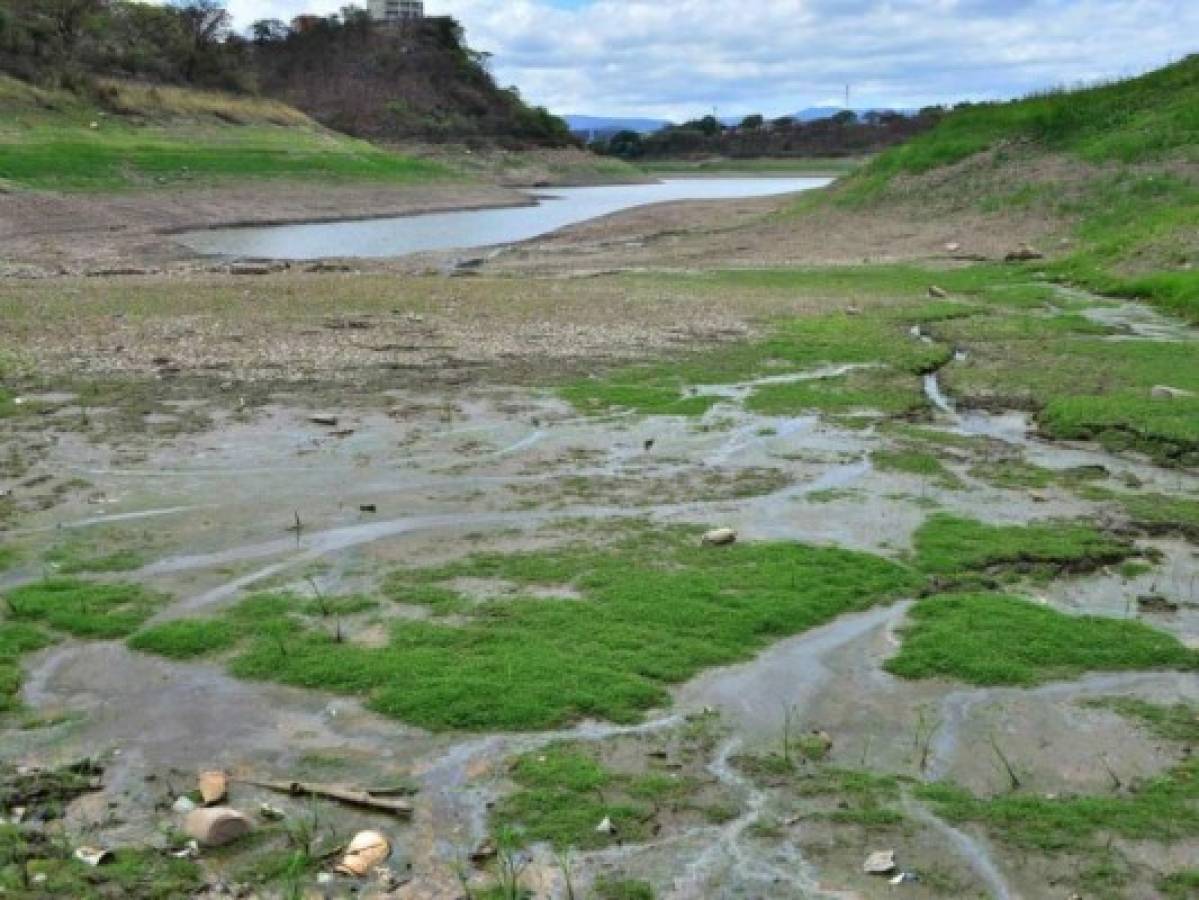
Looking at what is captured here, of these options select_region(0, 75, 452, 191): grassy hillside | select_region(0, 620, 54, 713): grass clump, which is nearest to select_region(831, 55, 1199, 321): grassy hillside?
select_region(0, 620, 54, 713): grass clump

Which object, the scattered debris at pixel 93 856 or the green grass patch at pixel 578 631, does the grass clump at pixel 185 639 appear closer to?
the green grass patch at pixel 578 631

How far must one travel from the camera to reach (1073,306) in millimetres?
28000

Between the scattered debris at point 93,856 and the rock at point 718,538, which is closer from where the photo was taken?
the scattered debris at point 93,856

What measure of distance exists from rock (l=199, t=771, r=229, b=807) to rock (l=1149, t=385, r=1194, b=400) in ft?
47.5

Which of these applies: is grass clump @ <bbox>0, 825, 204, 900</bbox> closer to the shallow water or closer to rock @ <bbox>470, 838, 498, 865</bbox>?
rock @ <bbox>470, 838, 498, 865</bbox>

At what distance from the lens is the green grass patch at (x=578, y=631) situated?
27.8 ft

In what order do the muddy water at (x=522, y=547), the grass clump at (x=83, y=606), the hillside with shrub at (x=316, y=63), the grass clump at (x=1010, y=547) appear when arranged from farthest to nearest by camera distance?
the hillside with shrub at (x=316, y=63) < the grass clump at (x=1010, y=547) < the grass clump at (x=83, y=606) < the muddy water at (x=522, y=547)

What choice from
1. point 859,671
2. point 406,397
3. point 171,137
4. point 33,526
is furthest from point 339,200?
point 859,671

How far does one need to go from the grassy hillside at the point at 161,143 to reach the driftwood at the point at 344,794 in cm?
4842

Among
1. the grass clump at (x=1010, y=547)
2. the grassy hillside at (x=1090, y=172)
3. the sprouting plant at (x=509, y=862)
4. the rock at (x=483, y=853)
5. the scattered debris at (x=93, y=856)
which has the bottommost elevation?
the rock at (x=483, y=853)

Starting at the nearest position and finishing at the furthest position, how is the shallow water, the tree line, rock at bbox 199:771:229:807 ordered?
1. rock at bbox 199:771:229:807
2. the shallow water
3. the tree line

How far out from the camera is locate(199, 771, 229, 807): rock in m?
7.16

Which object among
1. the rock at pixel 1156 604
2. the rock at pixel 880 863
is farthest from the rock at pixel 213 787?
the rock at pixel 1156 604

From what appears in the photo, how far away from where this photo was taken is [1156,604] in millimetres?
10523
